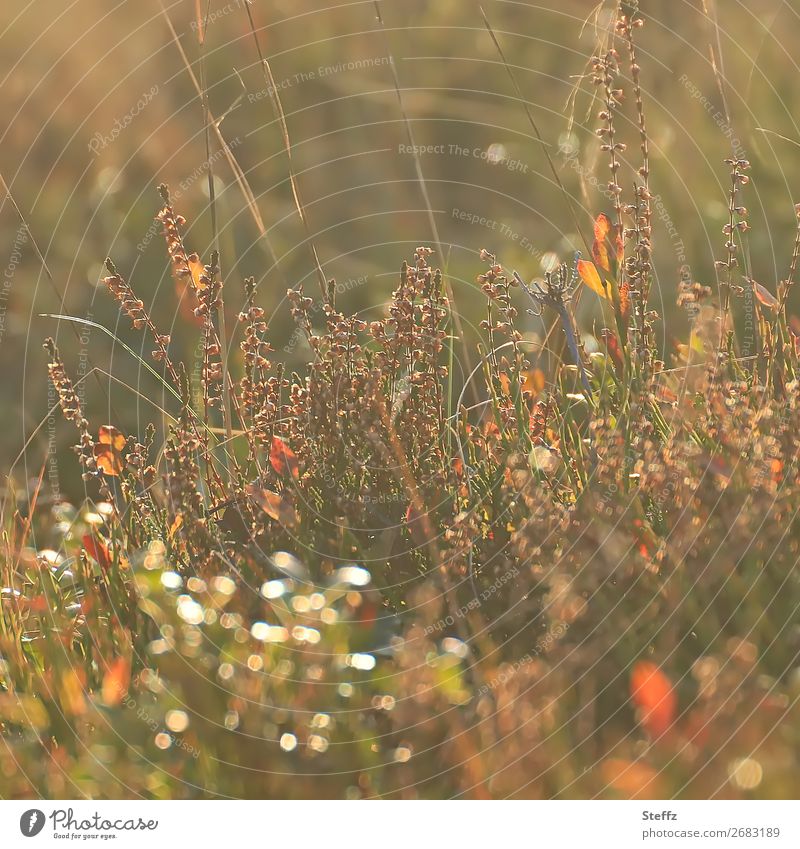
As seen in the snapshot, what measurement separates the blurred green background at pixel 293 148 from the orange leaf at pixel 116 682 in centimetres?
231

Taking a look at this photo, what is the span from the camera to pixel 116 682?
1763mm

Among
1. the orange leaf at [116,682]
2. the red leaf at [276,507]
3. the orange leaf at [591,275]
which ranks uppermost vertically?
the orange leaf at [591,275]

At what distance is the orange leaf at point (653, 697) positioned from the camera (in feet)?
5.06

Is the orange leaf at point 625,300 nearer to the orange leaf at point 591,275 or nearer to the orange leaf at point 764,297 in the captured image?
the orange leaf at point 591,275

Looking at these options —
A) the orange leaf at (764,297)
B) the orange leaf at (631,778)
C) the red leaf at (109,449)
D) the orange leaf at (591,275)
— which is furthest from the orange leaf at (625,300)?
the red leaf at (109,449)

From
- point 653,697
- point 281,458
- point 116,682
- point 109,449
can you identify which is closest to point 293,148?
point 109,449

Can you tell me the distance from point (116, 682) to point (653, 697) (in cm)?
89

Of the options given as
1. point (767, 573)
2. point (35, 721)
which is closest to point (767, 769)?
point (767, 573)

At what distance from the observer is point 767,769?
4.73ft

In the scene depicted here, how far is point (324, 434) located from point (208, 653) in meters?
0.58

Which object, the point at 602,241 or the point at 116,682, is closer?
the point at 116,682

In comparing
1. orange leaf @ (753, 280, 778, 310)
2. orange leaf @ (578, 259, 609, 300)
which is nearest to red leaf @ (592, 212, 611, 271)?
orange leaf @ (578, 259, 609, 300)

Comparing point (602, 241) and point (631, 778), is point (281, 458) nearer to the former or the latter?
point (602, 241)

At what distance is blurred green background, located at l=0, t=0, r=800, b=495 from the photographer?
4.11 meters
